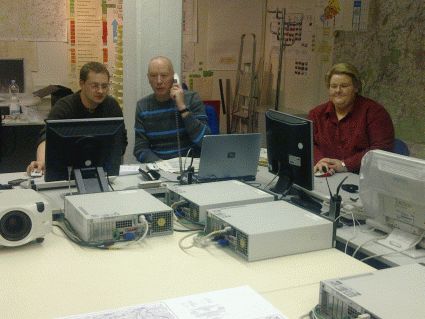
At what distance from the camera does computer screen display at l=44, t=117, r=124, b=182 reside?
2.41 metres

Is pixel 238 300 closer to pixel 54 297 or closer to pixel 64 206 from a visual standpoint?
pixel 54 297

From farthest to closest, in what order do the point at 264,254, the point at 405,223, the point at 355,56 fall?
the point at 355,56 → the point at 405,223 → the point at 264,254

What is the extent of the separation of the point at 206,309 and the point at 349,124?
2.28 m

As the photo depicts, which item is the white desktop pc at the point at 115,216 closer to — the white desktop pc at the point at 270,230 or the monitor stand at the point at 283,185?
the white desktop pc at the point at 270,230

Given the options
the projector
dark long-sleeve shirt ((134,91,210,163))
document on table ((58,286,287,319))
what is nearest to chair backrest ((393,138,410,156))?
dark long-sleeve shirt ((134,91,210,163))

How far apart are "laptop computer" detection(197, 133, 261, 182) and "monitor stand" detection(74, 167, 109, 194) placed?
0.50m

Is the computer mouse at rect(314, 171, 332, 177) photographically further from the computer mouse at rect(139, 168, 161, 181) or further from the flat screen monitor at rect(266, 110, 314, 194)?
the computer mouse at rect(139, 168, 161, 181)

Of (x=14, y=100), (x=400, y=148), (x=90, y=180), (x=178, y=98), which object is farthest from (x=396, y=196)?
(x=14, y=100)

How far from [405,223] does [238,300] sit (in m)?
0.86

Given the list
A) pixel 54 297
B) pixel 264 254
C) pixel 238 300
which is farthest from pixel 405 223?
pixel 54 297

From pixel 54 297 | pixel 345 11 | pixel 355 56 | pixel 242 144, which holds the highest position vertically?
pixel 345 11

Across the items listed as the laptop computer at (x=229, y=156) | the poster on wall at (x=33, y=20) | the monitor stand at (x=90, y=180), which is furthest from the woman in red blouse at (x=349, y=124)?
the poster on wall at (x=33, y=20)

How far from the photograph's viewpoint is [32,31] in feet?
16.5

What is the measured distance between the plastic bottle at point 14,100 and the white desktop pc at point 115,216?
2731 millimetres
